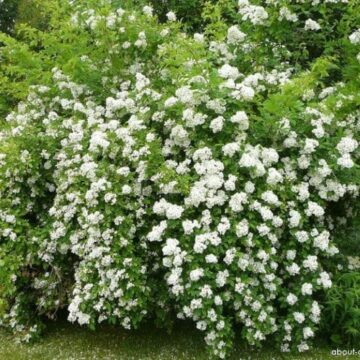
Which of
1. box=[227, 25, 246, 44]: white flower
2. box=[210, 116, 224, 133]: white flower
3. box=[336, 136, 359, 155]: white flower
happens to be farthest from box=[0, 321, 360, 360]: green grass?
box=[227, 25, 246, 44]: white flower

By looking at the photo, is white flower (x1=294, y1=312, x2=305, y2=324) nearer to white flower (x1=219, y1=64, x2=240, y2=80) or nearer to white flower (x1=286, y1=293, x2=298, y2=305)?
white flower (x1=286, y1=293, x2=298, y2=305)

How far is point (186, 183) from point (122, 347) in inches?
74.4

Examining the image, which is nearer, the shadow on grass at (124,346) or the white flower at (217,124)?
the white flower at (217,124)

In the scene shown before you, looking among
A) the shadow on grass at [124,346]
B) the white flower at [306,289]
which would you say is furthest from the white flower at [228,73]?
the shadow on grass at [124,346]

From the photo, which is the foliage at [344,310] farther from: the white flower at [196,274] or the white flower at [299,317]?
the white flower at [196,274]

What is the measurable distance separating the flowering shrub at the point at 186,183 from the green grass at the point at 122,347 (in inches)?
8.1

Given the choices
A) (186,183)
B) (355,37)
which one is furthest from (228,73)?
(355,37)

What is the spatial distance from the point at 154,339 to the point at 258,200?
1914mm

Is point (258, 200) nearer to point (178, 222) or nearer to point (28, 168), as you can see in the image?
point (178, 222)

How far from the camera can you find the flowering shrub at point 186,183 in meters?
4.64

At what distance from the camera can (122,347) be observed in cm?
551

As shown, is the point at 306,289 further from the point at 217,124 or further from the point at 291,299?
the point at 217,124

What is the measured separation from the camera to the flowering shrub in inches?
183

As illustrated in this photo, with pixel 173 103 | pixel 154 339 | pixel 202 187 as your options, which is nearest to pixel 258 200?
pixel 202 187
